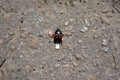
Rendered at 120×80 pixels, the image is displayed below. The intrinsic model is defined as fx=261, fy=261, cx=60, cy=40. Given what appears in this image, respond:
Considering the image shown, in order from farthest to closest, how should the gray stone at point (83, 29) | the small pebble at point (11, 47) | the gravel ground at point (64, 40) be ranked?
the gray stone at point (83, 29) → the small pebble at point (11, 47) → the gravel ground at point (64, 40)

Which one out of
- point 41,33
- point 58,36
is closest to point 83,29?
point 58,36

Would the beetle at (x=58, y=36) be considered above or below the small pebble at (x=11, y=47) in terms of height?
above

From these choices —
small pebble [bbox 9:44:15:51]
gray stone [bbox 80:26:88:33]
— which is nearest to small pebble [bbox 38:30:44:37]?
small pebble [bbox 9:44:15:51]

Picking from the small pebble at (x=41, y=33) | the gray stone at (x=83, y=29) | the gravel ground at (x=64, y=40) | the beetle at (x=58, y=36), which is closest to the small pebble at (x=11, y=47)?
the gravel ground at (x=64, y=40)

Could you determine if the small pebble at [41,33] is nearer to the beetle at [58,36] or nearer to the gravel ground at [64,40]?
the gravel ground at [64,40]

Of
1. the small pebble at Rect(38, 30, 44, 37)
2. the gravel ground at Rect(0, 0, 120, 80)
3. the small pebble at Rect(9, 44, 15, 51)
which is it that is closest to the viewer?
the gravel ground at Rect(0, 0, 120, 80)

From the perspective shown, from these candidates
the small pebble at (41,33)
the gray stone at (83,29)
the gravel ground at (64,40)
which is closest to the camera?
the gravel ground at (64,40)

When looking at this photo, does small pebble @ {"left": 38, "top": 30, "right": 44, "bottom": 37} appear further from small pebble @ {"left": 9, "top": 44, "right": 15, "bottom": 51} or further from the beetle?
small pebble @ {"left": 9, "top": 44, "right": 15, "bottom": 51}

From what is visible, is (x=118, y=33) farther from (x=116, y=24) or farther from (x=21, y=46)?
(x=21, y=46)

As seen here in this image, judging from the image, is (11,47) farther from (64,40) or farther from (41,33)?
(64,40)

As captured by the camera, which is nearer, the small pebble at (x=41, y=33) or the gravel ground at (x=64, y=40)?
the gravel ground at (x=64, y=40)
